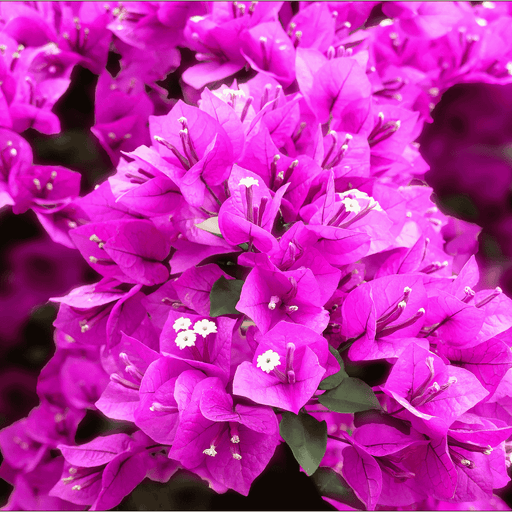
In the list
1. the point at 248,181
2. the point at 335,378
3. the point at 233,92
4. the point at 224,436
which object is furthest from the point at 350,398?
the point at 233,92

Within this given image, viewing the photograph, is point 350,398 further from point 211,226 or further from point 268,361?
point 211,226

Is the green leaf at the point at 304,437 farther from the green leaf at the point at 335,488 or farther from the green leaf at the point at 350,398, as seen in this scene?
the green leaf at the point at 335,488

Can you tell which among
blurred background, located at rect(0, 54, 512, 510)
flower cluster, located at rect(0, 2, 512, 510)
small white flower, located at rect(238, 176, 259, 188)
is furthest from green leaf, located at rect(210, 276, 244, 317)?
blurred background, located at rect(0, 54, 512, 510)

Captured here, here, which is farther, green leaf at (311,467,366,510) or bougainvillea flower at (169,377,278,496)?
green leaf at (311,467,366,510)

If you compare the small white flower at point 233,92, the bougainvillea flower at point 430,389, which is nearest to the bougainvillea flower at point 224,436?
the bougainvillea flower at point 430,389

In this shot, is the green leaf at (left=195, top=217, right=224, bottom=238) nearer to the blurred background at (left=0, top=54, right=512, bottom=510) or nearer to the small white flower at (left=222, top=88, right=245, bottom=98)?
the small white flower at (left=222, top=88, right=245, bottom=98)

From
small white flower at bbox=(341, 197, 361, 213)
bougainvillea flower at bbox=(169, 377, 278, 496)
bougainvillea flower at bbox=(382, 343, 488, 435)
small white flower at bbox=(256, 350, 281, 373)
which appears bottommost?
bougainvillea flower at bbox=(169, 377, 278, 496)
